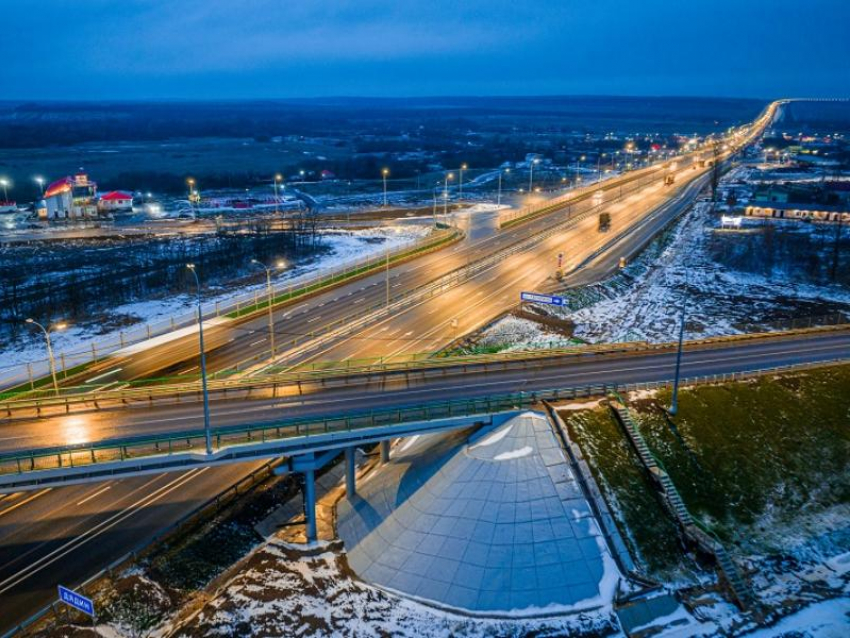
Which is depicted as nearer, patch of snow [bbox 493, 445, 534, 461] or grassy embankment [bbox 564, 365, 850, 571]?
grassy embankment [bbox 564, 365, 850, 571]

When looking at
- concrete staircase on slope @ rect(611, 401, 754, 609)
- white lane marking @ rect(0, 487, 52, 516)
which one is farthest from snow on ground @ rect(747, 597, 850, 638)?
white lane marking @ rect(0, 487, 52, 516)

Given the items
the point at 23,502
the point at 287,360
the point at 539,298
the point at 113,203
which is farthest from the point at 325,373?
the point at 113,203

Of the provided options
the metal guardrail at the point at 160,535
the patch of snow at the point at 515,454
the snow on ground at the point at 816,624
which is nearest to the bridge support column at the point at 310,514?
the metal guardrail at the point at 160,535

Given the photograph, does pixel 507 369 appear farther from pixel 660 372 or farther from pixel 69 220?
pixel 69 220

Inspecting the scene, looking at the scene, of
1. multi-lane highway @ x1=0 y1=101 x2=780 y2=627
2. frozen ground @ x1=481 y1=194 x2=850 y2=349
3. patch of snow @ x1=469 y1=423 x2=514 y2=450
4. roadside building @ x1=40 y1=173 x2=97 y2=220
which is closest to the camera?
multi-lane highway @ x1=0 y1=101 x2=780 y2=627

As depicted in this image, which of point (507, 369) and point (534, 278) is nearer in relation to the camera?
point (507, 369)

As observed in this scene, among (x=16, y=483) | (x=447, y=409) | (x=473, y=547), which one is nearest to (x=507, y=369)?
(x=447, y=409)

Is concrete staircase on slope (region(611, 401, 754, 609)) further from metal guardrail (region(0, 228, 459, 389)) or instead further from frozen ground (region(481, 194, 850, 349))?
metal guardrail (region(0, 228, 459, 389))
